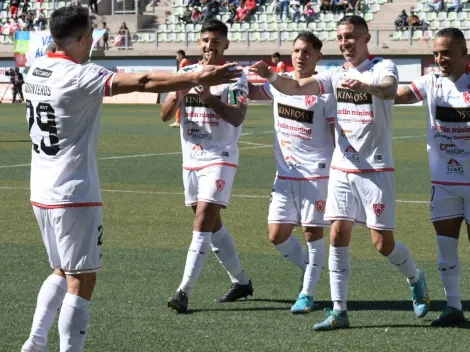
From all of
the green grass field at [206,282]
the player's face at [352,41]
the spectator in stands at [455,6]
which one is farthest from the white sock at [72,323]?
the spectator in stands at [455,6]

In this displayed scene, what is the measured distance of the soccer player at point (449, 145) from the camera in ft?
25.4

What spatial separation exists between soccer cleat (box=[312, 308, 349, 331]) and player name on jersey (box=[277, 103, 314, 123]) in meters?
1.75

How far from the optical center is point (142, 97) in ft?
159

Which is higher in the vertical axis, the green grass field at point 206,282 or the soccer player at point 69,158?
the soccer player at point 69,158

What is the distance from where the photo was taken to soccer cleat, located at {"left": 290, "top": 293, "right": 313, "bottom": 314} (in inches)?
321

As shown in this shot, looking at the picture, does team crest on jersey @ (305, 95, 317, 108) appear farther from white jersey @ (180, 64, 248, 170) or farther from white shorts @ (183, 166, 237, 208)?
white shorts @ (183, 166, 237, 208)

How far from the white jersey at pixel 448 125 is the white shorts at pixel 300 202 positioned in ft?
3.56

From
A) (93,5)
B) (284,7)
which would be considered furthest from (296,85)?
(93,5)

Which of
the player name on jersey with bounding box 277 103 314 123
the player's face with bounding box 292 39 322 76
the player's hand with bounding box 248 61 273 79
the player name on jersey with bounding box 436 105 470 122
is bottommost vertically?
the player name on jersey with bounding box 277 103 314 123

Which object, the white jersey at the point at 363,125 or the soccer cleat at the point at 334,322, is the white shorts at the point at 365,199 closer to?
the white jersey at the point at 363,125

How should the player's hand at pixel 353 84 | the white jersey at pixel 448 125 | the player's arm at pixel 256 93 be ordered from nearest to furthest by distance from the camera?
the player's hand at pixel 353 84
the white jersey at pixel 448 125
the player's arm at pixel 256 93

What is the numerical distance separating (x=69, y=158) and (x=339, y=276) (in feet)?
8.58

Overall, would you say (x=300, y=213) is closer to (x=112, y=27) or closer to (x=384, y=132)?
(x=384, y=132)

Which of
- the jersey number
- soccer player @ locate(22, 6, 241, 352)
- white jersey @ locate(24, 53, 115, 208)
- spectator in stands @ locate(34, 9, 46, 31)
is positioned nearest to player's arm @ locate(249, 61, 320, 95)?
soccer player @ locate(22, 6, 241, 352)
